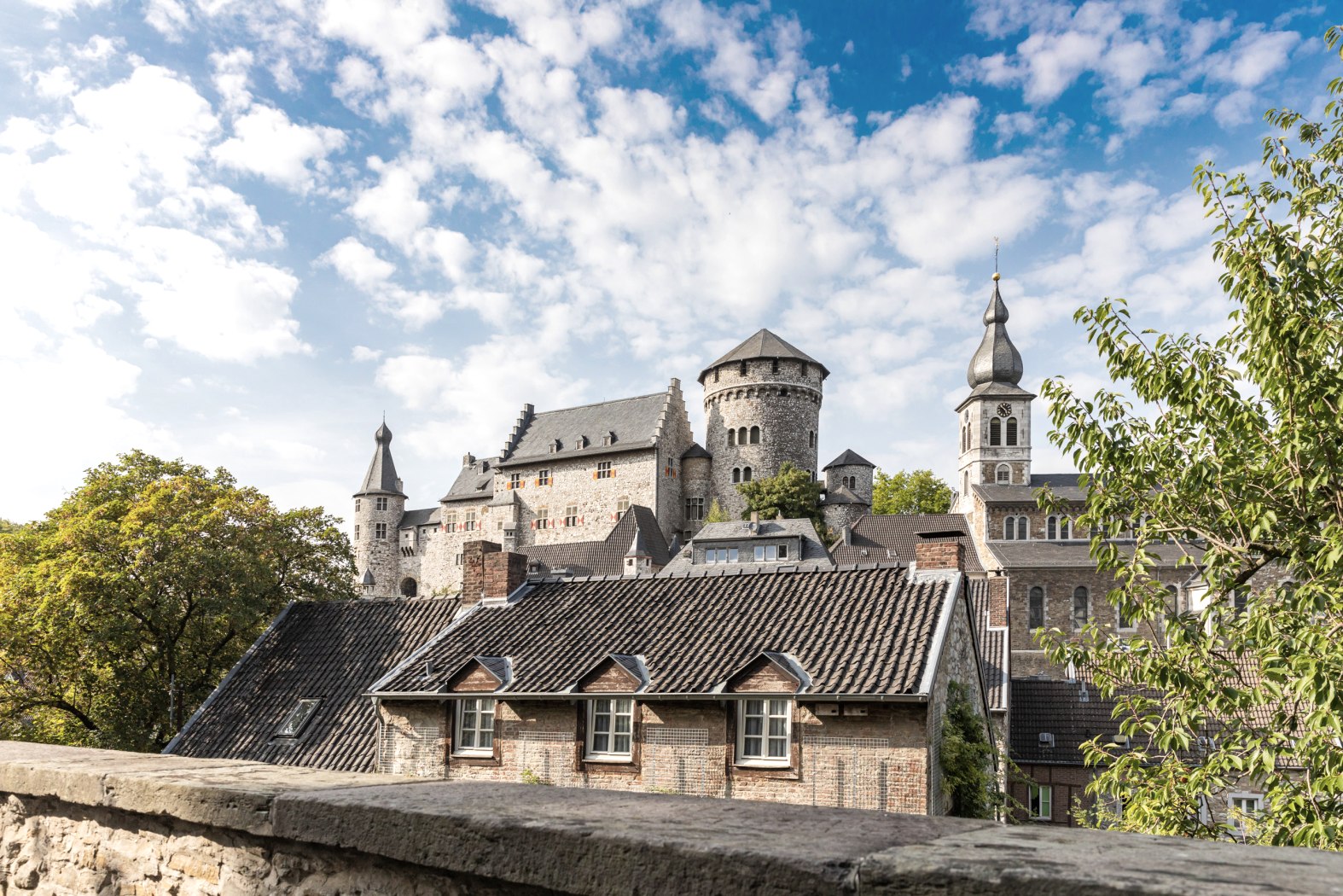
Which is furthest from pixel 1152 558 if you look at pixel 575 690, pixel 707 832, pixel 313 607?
pixel 313 607

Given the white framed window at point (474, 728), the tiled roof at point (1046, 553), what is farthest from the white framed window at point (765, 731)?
the tiled roof at point (1046, 553)

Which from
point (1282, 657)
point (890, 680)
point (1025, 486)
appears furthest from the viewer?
point (1025, 486)

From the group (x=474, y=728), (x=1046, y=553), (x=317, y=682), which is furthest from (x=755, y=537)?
(x=474, y=728)

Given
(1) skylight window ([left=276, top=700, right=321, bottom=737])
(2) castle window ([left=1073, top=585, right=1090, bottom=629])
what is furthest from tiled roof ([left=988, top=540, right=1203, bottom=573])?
(1) skylight window ([left=276, top=700, right=321, bottom=737])

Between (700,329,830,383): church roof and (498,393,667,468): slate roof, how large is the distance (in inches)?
250

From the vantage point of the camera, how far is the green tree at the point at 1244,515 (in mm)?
6980

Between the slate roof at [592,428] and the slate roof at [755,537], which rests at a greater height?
the slate roof at [592,428]

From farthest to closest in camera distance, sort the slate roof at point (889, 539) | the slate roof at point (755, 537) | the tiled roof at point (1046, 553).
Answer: the slate roof at point (889, 539) < the slate roof at point (755, 537) < the tiled roof at point (1046, 553)

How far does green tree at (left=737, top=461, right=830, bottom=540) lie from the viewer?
75.7 meters

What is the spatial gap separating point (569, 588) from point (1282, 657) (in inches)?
680

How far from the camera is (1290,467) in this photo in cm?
767

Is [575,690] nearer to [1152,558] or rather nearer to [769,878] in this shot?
[1152,558]

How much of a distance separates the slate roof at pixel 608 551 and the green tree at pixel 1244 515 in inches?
2224

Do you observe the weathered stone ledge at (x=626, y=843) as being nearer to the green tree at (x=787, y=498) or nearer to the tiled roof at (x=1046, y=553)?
the tiled roof at (x=1046, y=553)
